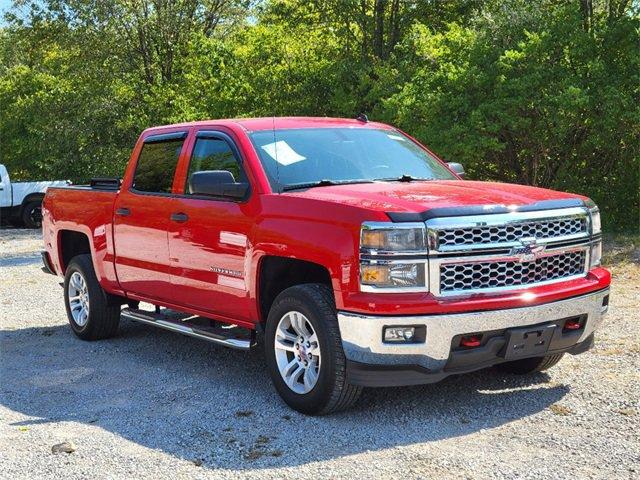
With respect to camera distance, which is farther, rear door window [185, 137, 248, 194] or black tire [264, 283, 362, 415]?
rear door window [185, 137, 248, 194]

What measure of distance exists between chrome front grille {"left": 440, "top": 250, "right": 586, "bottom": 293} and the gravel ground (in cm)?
84

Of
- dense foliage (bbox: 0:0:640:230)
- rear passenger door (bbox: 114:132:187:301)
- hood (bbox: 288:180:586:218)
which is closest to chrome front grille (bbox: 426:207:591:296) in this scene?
hood (bbox: 288:180:586:218)

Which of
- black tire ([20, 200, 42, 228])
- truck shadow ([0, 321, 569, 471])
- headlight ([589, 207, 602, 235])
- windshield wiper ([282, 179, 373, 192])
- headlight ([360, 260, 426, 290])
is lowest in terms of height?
black tire ([20, 200, 42, 228])

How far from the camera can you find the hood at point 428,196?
541 cm

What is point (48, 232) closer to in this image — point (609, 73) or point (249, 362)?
point (249, 362)

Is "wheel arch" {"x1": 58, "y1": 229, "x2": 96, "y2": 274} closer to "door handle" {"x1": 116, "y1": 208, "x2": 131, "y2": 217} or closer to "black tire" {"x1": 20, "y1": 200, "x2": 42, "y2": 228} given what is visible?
"door handle" {"x1": 116, "y1": 208, "x2": 131, "y2": 217}

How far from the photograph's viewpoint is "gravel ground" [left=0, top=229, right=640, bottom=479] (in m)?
4.84

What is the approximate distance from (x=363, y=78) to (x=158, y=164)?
14.8 metres

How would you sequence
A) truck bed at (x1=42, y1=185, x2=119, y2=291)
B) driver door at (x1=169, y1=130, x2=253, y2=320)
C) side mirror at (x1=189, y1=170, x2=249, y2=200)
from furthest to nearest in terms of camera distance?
truck bed at (x1=42, y1=185, x2=119, y2=291) → driver door at (x1=169, y1=130, x2=253, y2=320) → side mirror at (x1=189, y1=170, x2=249, y2=200)

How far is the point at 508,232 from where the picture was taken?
5.47 m

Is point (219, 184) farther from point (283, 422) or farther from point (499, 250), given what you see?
point (499, 250)

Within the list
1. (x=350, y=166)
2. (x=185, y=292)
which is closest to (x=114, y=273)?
(x=185, y=292)

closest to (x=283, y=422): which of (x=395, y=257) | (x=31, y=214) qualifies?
(x=395, y=257)

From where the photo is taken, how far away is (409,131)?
16.7 meters
